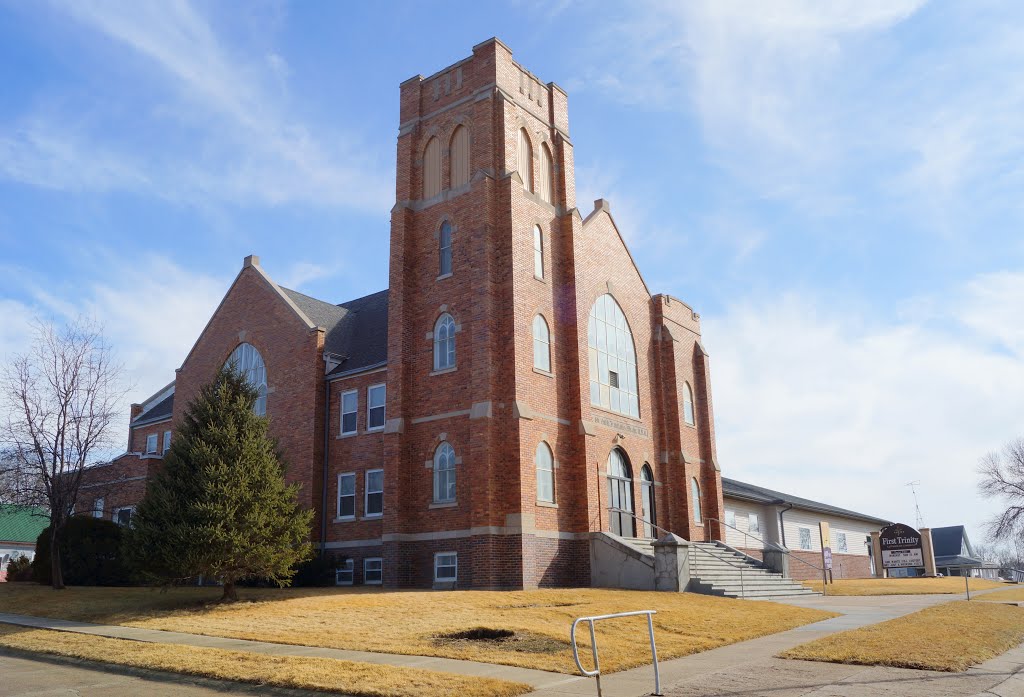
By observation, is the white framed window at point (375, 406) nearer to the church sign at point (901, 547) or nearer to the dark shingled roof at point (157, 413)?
the dark shingled roof at point (157, 413)

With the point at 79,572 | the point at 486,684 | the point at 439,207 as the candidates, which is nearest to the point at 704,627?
the point at 486,684

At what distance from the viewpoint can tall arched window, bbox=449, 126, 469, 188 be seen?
28547 mm

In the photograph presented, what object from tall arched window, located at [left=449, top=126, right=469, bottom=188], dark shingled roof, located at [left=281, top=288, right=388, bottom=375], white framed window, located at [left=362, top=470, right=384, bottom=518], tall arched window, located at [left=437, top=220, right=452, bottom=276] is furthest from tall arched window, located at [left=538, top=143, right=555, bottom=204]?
white framed window, located at [left=362, top=470, right=384, bottom=518]

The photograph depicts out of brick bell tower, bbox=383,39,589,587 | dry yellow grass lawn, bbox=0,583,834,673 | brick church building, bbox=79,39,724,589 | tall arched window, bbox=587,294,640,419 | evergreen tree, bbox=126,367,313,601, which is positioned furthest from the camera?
tall arched window, bbox=587,294,640,419

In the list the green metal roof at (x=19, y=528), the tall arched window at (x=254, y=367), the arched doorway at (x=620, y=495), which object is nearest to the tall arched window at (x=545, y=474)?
the arched doorway at (x=620, y=495)

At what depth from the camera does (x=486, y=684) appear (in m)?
10.5

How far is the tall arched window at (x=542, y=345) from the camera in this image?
88.2 ft

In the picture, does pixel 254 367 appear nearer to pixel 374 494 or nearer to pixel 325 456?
pixel 325 456

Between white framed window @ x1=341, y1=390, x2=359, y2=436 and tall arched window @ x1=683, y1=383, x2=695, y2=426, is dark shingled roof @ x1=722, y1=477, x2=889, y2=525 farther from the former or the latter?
white framed window @ x1=341, y1=390, x2=359, y2=436

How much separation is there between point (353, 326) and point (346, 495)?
822 cm

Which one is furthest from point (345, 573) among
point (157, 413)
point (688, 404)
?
point (157, 413)

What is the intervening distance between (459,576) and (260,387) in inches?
499

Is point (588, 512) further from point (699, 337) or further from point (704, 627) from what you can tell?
point (699, 337)

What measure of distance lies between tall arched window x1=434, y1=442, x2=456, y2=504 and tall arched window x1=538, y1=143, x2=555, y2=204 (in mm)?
9500
